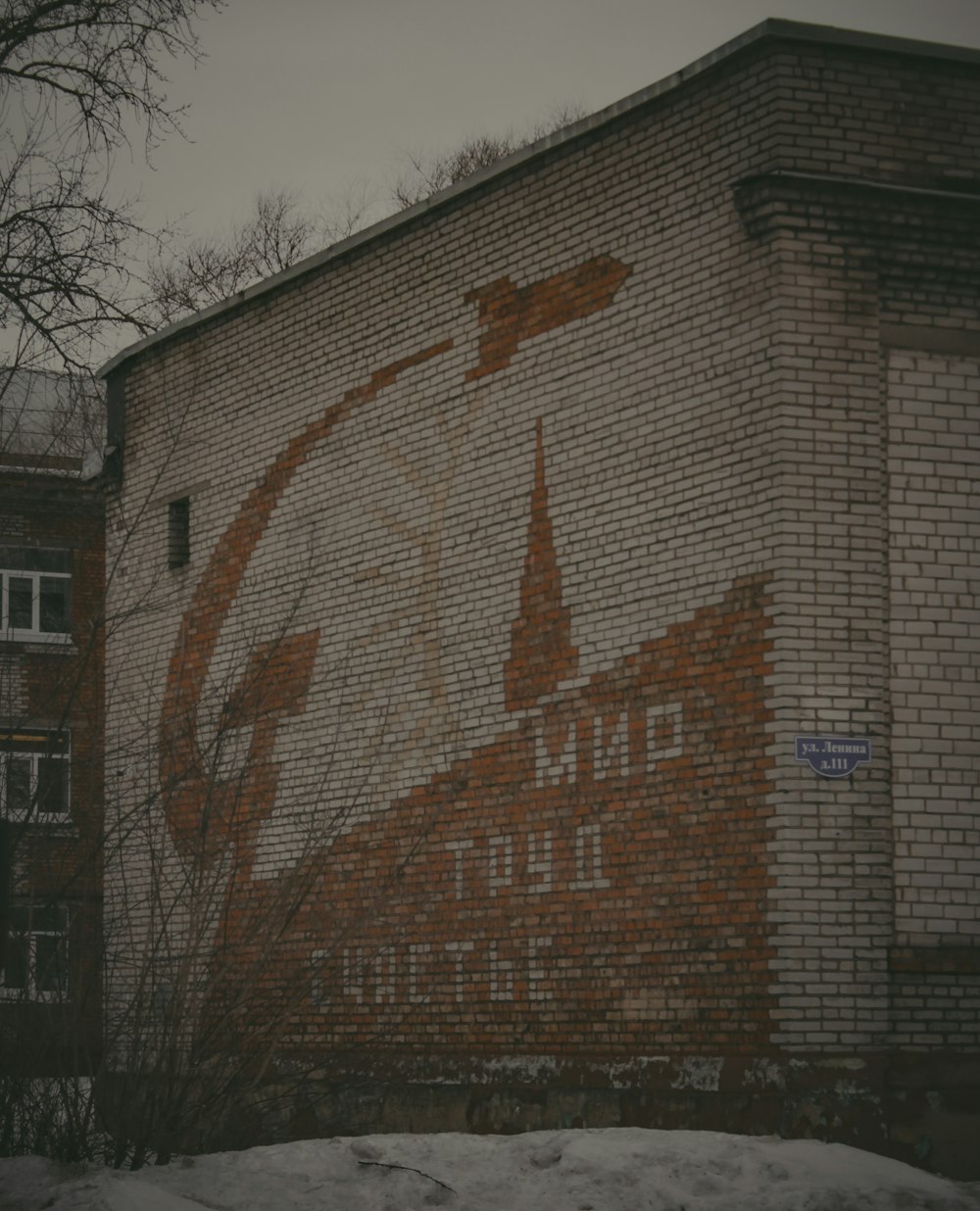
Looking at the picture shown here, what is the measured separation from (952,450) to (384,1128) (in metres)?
6.31

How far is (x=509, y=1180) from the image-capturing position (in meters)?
8.78

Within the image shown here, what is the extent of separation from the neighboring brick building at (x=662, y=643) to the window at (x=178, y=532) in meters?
2.64

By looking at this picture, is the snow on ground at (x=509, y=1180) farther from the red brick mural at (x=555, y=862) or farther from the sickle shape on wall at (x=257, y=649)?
the sickle shape on wall at (x=257, y=649)

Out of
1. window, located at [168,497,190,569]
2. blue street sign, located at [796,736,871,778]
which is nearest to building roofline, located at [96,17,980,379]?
window, located at [168,497,190,569]

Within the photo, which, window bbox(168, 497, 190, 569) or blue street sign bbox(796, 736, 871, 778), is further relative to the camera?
window bbox(168, 497, 190, 569)

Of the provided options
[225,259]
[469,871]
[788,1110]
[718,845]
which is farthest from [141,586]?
[225,259]

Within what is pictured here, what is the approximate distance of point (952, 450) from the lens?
10.8m

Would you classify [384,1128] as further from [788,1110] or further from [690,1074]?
[788,1110]

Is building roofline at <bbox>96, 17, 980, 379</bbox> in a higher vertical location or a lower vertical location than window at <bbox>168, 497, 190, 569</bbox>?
higher

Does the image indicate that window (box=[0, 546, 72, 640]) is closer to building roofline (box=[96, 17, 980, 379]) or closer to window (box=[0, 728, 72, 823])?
building roofline (box=[96, 17, 980, 379])

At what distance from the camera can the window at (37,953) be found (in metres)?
8.66

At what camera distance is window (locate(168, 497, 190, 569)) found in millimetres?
16766

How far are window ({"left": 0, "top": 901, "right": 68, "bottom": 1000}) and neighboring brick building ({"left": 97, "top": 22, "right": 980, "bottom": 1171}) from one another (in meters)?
0.81

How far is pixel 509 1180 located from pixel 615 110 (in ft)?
22.8
